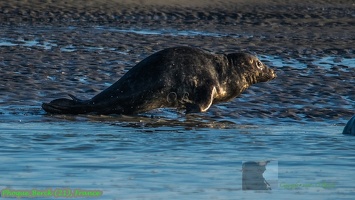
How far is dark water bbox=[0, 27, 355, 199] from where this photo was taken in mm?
8070

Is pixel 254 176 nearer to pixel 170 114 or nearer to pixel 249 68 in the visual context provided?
pixel 170 114

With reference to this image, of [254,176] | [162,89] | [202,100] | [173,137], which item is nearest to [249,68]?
[202,100]

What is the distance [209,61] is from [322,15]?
17.2 metres

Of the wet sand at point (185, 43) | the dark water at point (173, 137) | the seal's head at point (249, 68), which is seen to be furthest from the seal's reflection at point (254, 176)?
the seal's head at point (249, 68)

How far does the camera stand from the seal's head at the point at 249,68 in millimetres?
14031

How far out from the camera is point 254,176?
27.6 ft

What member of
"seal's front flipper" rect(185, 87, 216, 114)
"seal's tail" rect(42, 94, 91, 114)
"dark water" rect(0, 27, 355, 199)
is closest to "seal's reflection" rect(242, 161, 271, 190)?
"dark water" rect(0, 27, 355, 199)

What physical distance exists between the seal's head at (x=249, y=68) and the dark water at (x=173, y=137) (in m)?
0.44

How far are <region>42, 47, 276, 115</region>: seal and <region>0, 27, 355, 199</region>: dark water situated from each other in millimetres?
184

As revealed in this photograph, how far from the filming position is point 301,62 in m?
19.7

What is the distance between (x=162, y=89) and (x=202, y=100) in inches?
21.1

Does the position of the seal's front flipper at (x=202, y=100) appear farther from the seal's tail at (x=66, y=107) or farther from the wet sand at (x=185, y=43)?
the seal's tail at (x=66, y=107)

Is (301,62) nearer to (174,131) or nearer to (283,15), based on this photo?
(174,131)

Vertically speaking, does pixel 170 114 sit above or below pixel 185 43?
above
